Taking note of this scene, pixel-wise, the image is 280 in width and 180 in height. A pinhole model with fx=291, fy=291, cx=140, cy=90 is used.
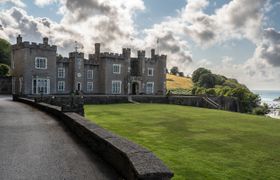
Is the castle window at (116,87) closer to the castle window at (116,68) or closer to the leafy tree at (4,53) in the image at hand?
the castle window at (116,68)

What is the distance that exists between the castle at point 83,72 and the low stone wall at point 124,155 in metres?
33.0

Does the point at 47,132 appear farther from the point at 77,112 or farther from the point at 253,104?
the point at 253,104

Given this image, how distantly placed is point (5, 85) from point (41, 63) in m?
11.4

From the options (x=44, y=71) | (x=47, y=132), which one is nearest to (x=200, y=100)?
(x=44, y=71)

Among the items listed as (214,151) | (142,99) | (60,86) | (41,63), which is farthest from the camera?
(60,86)

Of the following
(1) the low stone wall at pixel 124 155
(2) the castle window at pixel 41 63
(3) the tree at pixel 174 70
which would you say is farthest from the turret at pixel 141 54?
(3) the tree at pixel 174 70

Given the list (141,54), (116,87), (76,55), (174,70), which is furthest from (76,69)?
(174,70)

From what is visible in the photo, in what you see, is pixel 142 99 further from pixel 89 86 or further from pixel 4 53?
pixel 4 53

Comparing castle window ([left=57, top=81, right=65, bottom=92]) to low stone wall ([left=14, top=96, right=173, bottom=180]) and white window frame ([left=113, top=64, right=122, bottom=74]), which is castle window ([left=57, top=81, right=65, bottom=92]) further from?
low stone wall ([left=14, top=96, right=173, bottom=180])

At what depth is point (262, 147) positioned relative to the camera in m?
12.2

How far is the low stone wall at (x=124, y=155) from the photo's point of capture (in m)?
5.04

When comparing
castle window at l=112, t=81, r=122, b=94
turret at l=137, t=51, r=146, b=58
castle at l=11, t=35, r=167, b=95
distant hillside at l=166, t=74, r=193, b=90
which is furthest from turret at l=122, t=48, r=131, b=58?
distant hillside at l=166, t=74, r=193, b=90

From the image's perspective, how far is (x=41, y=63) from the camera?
154ft

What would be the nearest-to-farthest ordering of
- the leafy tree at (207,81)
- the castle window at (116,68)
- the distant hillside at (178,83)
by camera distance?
the castle window at (116,68) → the leafy tree at (207,81) → the distant hillside at (178,83)
